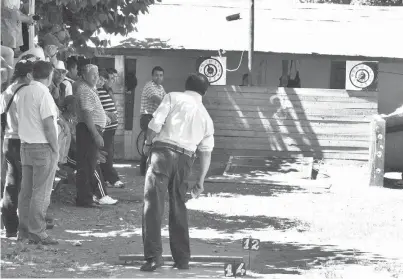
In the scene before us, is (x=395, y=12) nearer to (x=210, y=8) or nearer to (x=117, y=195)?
(x=210, y=8)

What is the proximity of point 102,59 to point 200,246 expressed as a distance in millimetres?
11124

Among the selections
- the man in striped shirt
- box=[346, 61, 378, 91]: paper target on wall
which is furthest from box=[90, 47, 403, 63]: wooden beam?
the man in striped shirt

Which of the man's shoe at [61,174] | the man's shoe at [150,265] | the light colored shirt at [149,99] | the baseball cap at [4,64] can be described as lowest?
the man's shoe at [150,265]

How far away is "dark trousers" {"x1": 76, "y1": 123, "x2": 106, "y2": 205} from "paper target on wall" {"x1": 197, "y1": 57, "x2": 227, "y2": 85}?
22.7 feet

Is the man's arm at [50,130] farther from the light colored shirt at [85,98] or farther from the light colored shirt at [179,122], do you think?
the light colored shirt at [85,98]

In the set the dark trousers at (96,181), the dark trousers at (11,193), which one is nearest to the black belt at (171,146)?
the dark trousers at (11,193)

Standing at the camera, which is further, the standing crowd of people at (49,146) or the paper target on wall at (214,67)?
the paper target on wall at (214,67)

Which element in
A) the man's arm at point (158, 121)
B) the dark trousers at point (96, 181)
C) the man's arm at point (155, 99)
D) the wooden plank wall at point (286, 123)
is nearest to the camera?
the man's arm at point (158, 121)

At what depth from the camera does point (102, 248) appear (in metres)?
9.38

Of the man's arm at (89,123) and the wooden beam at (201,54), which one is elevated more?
the wooden beam at (201,54)

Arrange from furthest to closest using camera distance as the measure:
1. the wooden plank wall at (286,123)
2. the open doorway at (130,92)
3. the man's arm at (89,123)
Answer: the open doorway at (130,92) < the wooden plank wall at (286,123) < the man's arm at (89,123)

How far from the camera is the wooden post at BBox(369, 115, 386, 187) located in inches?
598

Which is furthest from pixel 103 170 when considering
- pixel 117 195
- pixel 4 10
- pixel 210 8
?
pixel 210 8

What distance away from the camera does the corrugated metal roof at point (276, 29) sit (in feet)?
61.9
